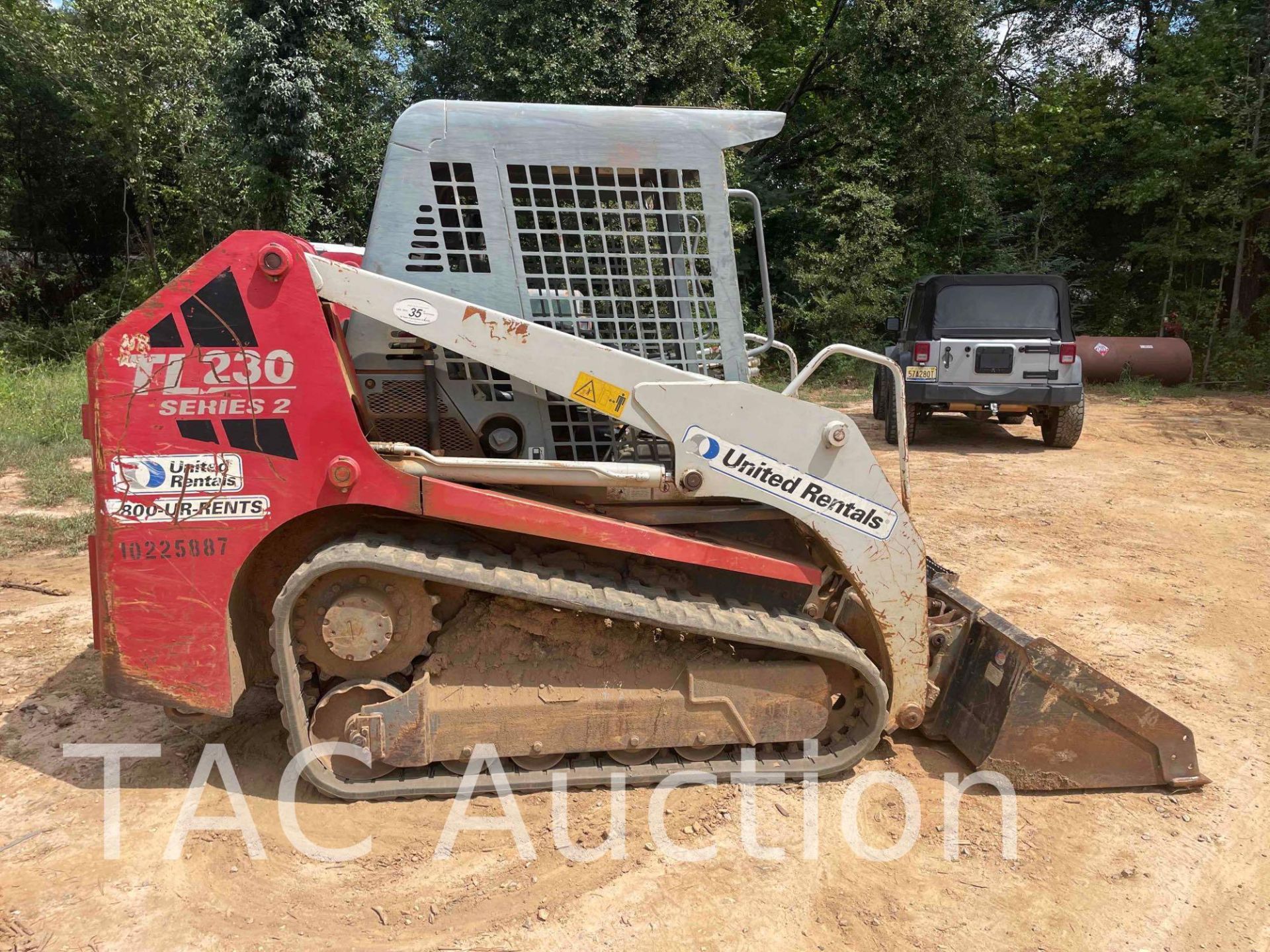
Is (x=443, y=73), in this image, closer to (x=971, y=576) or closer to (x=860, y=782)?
(x=971, y=576)

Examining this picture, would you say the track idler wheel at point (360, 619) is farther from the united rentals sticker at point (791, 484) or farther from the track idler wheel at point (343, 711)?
the united rentals sticker at point (791, 484)

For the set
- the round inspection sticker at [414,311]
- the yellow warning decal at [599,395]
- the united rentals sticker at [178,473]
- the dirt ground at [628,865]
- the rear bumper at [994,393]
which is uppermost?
the round inspection sticker at [414,311]

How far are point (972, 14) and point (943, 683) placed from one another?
16.4 meters

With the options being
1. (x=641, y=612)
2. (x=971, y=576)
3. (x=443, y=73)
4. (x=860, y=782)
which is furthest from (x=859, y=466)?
(x=443, y=73)

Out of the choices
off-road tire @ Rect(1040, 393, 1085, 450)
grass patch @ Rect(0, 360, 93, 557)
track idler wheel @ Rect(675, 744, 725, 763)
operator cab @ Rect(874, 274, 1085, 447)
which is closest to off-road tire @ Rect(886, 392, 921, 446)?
operator cab @ Rect(874, 274, 1085, 447)

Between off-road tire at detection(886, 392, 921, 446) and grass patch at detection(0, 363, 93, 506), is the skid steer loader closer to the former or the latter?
grass patch at detection(0, 363, 93, 506)

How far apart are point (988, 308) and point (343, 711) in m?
9.05

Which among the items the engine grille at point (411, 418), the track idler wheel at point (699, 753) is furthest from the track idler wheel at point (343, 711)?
the track idler wheel at point (699, 753)

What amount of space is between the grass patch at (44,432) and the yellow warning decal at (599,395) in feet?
21.4

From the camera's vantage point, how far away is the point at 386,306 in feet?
9.51

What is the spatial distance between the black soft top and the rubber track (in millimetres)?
7612

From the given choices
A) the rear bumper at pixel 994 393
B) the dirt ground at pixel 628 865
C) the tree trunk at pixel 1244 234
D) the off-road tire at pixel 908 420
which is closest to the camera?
the dirt ground at pixel 628 865

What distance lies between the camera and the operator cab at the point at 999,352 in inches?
376

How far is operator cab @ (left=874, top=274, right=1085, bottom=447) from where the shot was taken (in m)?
9.56
